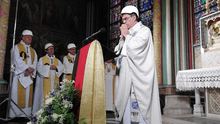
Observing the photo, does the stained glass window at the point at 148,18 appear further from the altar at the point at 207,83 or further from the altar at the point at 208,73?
the altar at the point at 207,83

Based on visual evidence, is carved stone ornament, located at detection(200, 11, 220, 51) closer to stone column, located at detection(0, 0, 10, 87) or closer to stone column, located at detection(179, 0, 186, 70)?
stone column, located at detection(179, 0, 186, 70)

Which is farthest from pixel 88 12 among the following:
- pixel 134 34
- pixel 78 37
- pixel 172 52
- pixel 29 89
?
pixel 134 34

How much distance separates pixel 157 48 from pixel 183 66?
1105 mm

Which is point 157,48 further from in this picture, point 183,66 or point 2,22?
point 2,22

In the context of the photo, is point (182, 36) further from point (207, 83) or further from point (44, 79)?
point (44, 79)

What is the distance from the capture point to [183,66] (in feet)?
22.0

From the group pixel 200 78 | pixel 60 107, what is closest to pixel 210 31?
pixel 200 78

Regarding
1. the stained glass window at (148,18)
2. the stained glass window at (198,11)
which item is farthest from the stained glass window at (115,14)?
the stained glass window at (198,11)

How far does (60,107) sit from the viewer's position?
2381mm

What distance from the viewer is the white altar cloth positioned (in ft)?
14.2

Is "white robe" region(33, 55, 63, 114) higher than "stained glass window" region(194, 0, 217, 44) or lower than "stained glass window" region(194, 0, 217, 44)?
lower

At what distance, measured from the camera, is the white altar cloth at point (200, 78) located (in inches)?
170

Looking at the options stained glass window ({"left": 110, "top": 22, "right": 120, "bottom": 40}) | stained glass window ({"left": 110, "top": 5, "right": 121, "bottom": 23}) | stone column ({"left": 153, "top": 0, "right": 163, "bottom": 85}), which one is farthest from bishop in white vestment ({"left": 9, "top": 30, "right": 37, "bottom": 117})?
stained glass window ({"left": 110, "top": 5, "right": 121, "bottom": 23})

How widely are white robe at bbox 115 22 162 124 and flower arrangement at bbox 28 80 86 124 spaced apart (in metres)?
0.60
